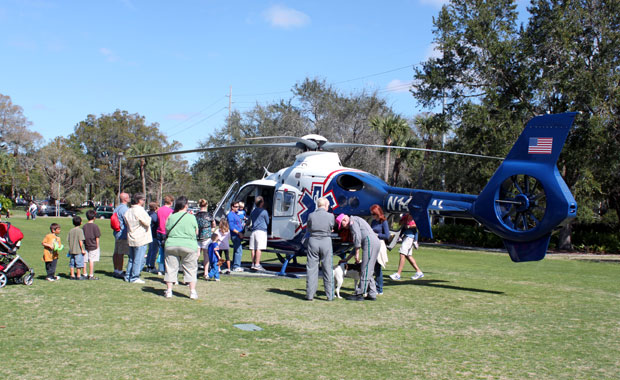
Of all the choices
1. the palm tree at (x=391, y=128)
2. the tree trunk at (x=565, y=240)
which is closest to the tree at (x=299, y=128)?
the palm tree at (x=391, y=128)

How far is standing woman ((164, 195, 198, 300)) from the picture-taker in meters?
9.01

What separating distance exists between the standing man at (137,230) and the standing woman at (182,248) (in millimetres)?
1397

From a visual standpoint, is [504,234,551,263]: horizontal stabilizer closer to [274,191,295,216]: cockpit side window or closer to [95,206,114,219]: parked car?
[274,191,295,216]: cockpit side window

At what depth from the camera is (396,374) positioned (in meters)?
5.25

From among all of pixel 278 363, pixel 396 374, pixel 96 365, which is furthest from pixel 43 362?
pixel 396 374

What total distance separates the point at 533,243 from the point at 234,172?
3525cm

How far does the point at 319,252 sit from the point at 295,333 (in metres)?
2.64

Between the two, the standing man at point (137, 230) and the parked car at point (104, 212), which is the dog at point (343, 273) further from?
the parked car at point (104, 212)

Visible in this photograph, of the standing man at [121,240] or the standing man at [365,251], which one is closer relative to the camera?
the standing man at [365,251]

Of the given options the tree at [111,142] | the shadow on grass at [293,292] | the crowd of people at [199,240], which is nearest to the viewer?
the crowd of people at [199,240]

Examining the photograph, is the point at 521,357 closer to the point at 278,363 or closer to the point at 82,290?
the point at 278,363

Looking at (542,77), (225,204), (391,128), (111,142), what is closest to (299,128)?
(391,128)

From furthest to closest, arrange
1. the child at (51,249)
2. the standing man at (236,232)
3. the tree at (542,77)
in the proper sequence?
the tree at (542,77) < the standing man at (236,232) < the child at (51,249)

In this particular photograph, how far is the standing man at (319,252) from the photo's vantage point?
365 inches
